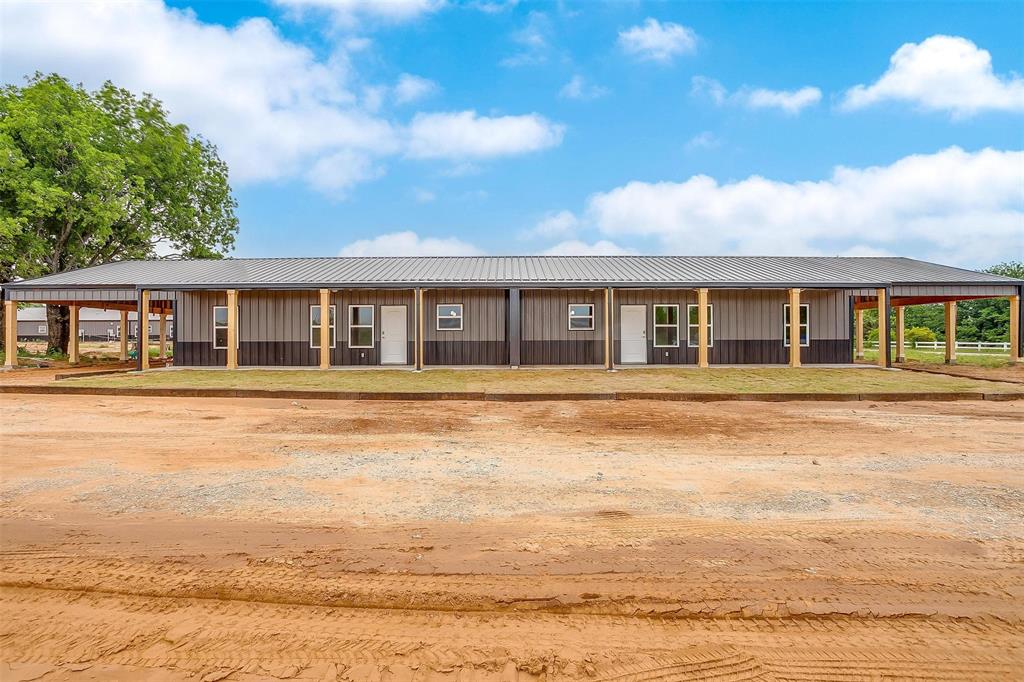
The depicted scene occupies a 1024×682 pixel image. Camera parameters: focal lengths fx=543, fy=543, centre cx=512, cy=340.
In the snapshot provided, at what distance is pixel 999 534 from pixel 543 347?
16.1 m

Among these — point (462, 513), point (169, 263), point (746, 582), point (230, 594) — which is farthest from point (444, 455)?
point (169, 263)

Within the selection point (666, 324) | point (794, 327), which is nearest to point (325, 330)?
point (666, 324)

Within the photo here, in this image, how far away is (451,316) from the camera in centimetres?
1984

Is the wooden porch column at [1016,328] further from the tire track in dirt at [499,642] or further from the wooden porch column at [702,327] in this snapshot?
the tire track in dirt at [499,642]

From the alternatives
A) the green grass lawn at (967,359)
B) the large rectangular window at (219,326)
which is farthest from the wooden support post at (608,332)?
the green grass lawn at (967,359)

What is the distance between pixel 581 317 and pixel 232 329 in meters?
12.1

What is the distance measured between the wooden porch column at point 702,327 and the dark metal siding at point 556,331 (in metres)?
3.35

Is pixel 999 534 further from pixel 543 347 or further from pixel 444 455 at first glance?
pixel 543 347

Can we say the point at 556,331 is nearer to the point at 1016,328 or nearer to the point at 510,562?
the point at 510,562

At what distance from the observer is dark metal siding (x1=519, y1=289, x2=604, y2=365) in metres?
19.7

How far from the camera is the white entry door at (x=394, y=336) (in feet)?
64.8

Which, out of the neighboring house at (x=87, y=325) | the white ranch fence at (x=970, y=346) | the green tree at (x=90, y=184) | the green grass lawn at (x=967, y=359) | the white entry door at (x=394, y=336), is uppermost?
the green tree at (x=90, y=184)

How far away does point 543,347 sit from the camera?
19.8 m

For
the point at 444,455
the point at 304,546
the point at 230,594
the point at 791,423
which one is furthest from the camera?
the point at 791,423
